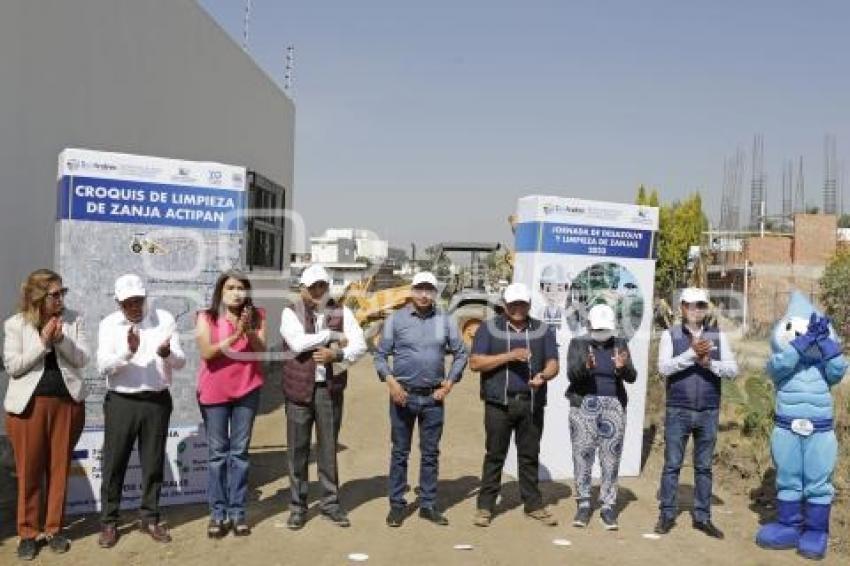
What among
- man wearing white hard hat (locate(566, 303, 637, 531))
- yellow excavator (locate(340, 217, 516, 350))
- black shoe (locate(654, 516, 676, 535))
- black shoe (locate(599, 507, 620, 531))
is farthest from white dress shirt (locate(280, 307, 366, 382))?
yellow excavator (locate(340, 217, 516, 350))

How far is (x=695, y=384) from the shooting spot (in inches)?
235

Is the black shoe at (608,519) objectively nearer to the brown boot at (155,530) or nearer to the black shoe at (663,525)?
the black shoe at (663,525)

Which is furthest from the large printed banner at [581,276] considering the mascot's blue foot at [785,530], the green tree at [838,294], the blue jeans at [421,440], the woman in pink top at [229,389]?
the green tree at [838,294]

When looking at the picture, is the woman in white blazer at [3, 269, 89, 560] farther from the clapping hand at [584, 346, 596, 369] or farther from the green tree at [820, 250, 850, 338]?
the green tree at [820, 250, 850, 338]

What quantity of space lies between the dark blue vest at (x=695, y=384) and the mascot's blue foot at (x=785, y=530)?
844 millimetres

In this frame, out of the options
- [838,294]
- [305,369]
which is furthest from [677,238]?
[305,369]

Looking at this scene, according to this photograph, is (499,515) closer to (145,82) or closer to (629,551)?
(629,551)

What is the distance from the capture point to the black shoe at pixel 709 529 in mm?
6008

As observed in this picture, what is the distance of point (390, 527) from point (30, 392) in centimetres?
260

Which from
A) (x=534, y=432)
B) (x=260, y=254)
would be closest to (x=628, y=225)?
(x=534, y=432)

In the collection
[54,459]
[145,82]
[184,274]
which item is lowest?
[54,459]

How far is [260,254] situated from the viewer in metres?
12.9

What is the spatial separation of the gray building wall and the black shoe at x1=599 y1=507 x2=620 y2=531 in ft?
16.5

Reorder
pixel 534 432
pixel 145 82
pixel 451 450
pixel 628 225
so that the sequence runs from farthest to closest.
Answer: pixel 145 82 → pixel 451 450 → pixel 628 225 → pixel 534 432
